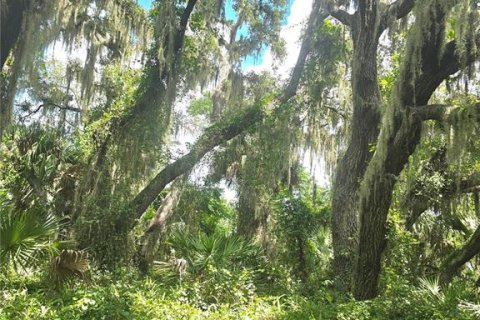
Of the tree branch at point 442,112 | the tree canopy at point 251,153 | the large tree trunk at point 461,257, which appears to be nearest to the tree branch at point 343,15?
the tree canopy at point 251,153

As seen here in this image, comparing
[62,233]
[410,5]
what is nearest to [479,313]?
[410,5]

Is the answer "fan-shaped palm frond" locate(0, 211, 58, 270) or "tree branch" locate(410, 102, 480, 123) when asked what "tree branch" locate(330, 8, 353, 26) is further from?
"fan-shaped palm frond" locate(0, 211, 58, 270)

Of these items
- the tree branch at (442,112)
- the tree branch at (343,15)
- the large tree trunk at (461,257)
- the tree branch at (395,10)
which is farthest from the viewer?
the tree branch at (343,15)

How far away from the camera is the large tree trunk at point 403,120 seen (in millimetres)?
5871

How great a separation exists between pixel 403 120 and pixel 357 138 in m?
1.80

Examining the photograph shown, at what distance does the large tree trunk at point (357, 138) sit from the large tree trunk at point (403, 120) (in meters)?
1.30

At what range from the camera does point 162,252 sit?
10391mm

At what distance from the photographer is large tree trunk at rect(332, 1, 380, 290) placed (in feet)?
25.1

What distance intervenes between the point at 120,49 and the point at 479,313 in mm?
9365

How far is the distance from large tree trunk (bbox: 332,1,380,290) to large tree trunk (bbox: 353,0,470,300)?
1.30 metres

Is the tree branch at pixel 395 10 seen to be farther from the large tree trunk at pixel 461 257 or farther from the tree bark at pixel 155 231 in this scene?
A: the tree bark at pixel 155 231

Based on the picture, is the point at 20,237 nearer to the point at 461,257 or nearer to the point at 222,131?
the point at 222,131

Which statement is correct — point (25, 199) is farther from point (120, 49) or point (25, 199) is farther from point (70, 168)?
point (120, 49)

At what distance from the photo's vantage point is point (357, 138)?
7.81m
